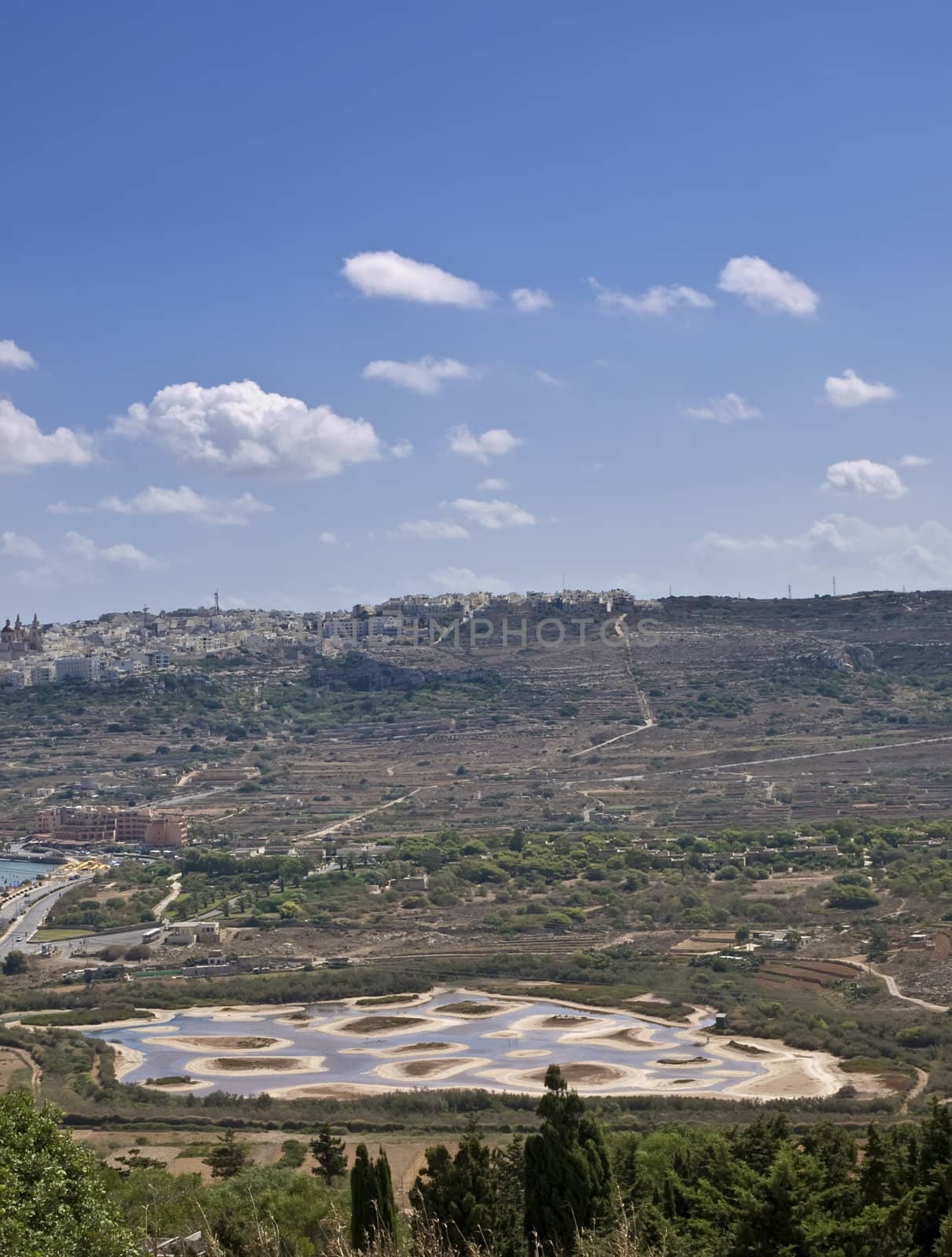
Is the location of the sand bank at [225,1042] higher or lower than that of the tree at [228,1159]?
lower

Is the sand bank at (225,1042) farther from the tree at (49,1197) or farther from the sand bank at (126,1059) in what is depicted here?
the tree at (49,1197)

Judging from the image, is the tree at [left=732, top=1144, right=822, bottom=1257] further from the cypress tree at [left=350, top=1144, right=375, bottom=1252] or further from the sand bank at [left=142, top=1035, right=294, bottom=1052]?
the sand bank at [left=142, top=1035, right=294, bottom=1052]

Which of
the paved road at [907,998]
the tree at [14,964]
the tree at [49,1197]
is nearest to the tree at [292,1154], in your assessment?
the tree at [49,1197]

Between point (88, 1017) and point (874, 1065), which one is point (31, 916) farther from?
point (874, 1065)

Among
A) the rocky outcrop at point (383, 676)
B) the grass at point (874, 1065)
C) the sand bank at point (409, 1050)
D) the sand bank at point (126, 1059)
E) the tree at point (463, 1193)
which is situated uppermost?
the rocky outcrop at point (383, 676)

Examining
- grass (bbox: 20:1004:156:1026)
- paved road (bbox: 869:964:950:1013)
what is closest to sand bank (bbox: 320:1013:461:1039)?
grass (bbox: 20:1004:156:1026)

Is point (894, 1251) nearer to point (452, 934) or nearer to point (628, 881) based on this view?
point (452, 934)
